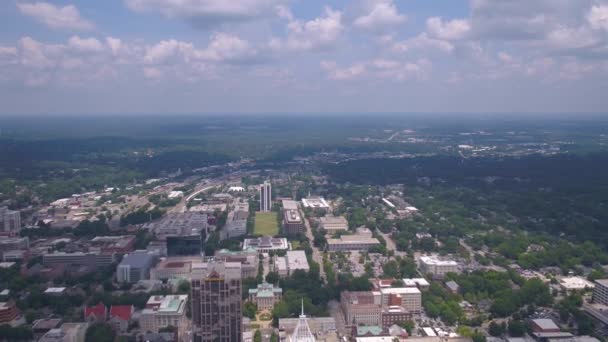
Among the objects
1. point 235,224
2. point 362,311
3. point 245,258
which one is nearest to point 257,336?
point 362,311

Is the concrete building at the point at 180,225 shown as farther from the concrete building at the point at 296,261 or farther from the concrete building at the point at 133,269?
the concrete building at the point at 296,261

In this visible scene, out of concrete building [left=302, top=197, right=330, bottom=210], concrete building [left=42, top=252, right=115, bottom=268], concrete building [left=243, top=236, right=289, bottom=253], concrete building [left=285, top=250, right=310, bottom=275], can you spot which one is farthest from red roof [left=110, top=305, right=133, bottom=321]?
concrete building [left=302, top=197, right=330, bottom=210]

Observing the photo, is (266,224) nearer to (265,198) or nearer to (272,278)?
(265,198)

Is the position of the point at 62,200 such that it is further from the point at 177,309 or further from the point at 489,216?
the point at 489,216

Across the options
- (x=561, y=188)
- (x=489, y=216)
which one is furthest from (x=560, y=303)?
(x=561, y=188)

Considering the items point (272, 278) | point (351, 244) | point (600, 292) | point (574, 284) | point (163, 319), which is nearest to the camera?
point (163, 319)
